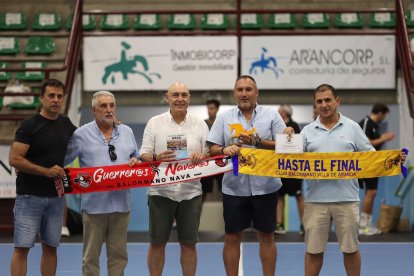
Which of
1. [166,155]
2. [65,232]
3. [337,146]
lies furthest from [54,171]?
[65,232]

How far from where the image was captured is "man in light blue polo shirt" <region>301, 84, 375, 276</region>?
6457mm

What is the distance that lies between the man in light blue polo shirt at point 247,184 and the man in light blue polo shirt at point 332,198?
0.37 meters

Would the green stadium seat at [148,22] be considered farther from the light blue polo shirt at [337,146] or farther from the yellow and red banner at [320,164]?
the light blue polo shirt at [337,146]

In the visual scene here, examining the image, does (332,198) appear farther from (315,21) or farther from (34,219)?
(315,21)

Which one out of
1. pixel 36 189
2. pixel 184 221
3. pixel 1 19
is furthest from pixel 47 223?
pixel 1 19

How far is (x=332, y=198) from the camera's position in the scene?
6473 millimetres

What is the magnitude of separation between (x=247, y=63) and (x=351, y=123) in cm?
629

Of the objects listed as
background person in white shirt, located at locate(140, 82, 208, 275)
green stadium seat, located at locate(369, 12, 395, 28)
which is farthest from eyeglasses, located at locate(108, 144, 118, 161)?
green stadium seat, located at locate(369, 12, 395, 28)

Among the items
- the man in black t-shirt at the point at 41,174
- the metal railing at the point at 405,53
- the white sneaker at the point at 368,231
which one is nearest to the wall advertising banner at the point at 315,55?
the metal railing at the point at 405,53

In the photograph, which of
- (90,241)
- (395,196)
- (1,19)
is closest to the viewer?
(90,241)

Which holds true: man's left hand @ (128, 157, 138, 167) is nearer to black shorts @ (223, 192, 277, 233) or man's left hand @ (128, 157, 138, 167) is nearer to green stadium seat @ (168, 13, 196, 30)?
black shorts @ (223, 192, 277, 233)

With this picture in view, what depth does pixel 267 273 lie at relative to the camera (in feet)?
22.3

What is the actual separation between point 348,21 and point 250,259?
6772 mm

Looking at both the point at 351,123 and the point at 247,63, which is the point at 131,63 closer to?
the point at 247,63
